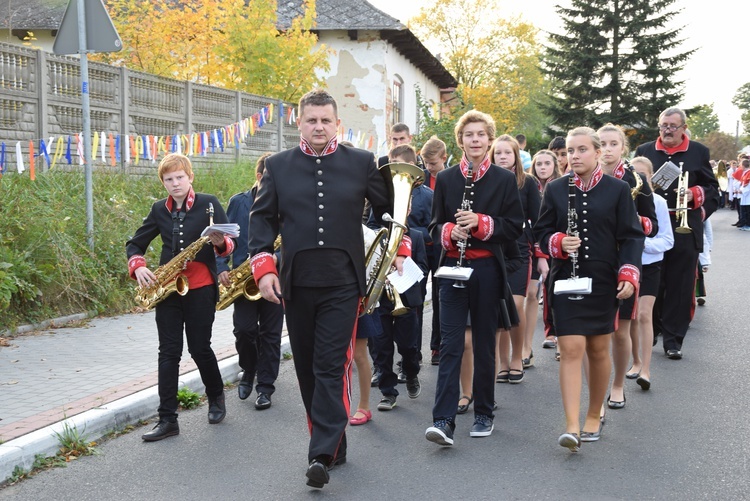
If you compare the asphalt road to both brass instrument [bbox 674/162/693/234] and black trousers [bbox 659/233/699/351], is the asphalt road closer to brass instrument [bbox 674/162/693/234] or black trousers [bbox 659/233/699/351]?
black trousers [bbox 659/233/699/351]

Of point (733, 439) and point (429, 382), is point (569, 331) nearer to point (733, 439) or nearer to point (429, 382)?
point (733, 439)

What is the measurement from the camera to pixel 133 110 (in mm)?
14164

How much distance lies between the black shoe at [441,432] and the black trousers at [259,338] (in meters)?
1.86

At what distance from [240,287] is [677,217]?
4.42 m

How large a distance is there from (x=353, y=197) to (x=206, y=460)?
1.93m

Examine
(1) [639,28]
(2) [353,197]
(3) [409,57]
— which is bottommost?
(2) [353,197]

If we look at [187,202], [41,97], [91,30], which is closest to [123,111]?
[41,97]

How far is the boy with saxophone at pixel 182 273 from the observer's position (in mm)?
6141

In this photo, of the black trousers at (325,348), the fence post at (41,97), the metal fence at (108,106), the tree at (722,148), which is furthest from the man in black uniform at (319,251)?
the tree at (722,148)

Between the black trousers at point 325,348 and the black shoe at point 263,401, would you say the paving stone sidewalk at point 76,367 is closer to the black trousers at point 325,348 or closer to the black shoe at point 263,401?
the black shoe at point 263,401

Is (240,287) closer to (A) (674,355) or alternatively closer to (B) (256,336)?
(B) (256,336)

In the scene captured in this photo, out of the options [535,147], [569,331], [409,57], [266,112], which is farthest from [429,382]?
[535,147]

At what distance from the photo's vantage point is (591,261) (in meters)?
5.81

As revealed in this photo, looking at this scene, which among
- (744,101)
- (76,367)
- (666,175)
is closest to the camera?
(76,367)
